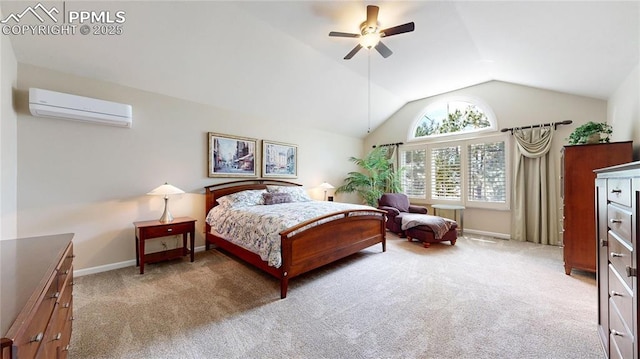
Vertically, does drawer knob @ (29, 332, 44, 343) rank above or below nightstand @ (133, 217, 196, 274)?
above

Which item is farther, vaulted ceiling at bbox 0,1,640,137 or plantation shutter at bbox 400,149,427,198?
plantation shutter at bbox 400,149,427,198

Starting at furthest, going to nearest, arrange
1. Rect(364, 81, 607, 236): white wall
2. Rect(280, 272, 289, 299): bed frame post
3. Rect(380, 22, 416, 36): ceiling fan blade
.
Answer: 1. Rect(364, 81, 607, 236): white wall
2. Rect(380, 22, 416, 36): ceiling fan blade
3. Rect(280, 272, 289, 299): bed frame post

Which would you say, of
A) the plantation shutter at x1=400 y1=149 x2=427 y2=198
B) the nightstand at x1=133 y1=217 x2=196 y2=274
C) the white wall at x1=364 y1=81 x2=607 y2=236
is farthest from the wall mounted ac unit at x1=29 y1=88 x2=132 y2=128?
the white wall at x1=364 y1=81 x2=607 y2=236

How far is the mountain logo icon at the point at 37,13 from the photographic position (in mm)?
2422

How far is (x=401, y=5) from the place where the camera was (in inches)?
111

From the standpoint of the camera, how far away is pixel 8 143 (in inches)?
100.0

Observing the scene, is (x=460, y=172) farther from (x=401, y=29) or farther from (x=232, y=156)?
(x=232, y=156)

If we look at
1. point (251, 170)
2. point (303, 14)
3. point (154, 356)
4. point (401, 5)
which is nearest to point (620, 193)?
point (401, 5)

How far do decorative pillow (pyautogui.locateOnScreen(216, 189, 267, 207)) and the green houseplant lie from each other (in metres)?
2.87

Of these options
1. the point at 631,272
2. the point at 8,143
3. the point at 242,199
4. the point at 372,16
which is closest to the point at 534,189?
the point at 631,272

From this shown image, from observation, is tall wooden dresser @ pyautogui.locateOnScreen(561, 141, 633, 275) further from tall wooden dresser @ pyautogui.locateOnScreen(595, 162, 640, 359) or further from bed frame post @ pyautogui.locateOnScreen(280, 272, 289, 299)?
bed frame post @ pyautogui.locateOnScreen(280, 272, 289, 299)

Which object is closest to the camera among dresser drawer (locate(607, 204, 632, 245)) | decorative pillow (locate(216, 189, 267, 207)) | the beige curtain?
dresser drawer (locate(607, 204, 632, 245))

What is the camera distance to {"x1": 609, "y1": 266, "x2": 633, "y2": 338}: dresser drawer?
118 cm

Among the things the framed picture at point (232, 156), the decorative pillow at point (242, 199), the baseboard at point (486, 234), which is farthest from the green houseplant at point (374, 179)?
the decorative pillow at point (242, 199)
